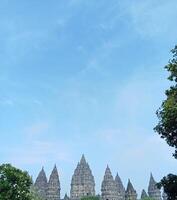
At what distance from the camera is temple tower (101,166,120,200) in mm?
154375

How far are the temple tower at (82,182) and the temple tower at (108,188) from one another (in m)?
4.75

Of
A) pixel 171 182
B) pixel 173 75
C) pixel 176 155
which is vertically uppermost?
pixel 173 75

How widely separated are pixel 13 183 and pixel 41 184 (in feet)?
338

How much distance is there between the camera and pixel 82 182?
511ft

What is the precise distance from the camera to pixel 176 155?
2933 cm

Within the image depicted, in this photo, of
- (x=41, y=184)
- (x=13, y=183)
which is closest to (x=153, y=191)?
(x=41, y=184)

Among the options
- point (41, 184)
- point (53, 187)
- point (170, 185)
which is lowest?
point (170, 185)

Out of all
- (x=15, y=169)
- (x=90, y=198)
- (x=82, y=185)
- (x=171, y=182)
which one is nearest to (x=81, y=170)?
(x=82, y=185)

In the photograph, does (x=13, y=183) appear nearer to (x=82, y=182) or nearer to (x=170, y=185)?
(x=170, y=185)

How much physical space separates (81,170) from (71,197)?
38.2 feet

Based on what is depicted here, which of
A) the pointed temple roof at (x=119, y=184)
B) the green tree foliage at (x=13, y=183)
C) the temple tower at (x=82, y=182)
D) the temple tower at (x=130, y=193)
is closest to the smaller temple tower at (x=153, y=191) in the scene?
the pointed temple roof at (x=119, y=184)

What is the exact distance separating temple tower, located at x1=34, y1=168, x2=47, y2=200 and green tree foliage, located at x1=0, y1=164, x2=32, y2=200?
9930cm

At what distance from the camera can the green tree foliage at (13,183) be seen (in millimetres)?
54966

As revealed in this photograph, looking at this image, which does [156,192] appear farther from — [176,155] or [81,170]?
[176,155]
